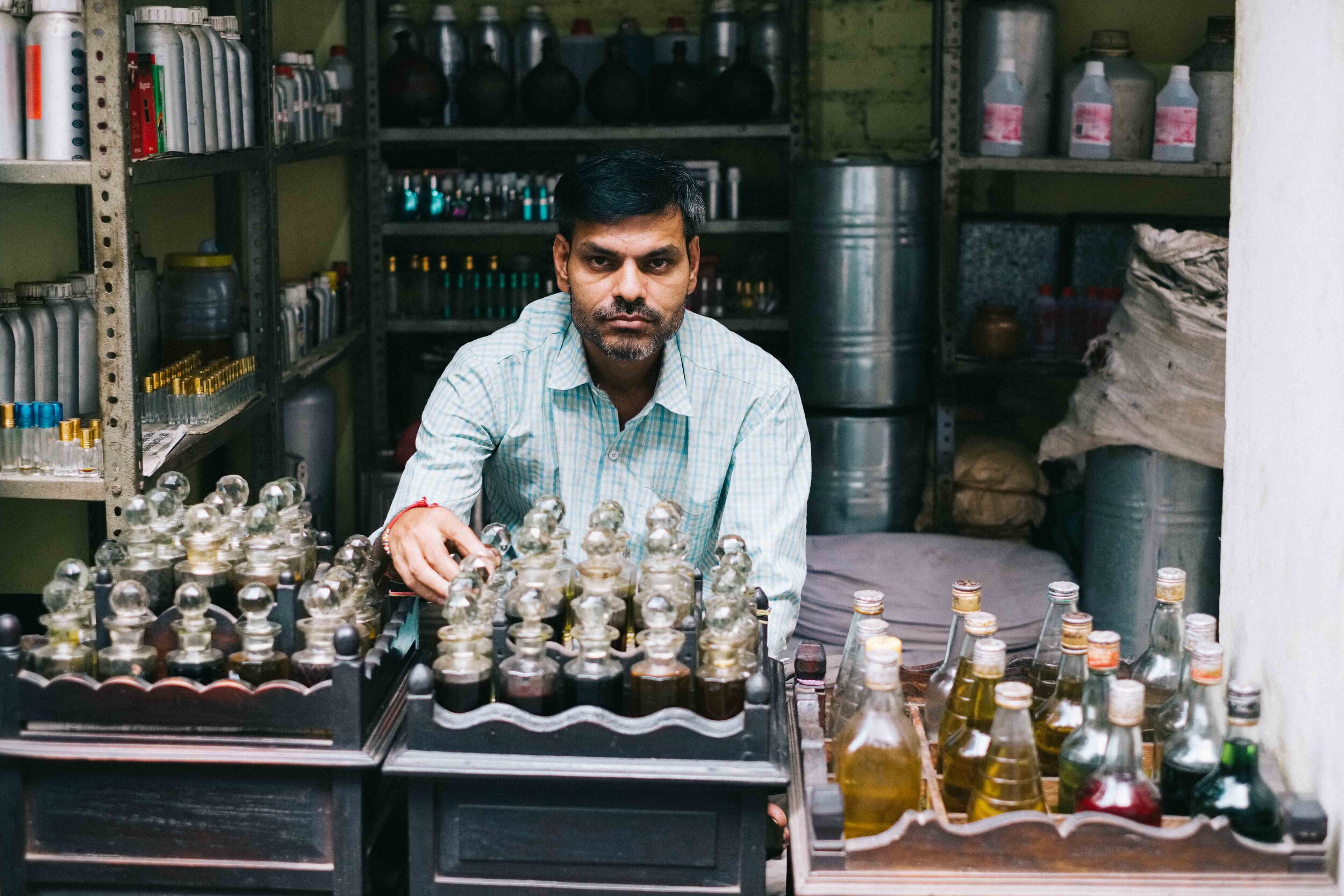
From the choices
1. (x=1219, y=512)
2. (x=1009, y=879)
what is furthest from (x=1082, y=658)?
(x=1219, y=512)

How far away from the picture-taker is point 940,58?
3871 millimetres

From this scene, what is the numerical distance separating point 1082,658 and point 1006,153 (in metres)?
2.49

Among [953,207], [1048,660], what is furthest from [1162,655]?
[953,207]

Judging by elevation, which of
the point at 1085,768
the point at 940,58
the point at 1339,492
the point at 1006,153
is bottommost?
the point at 1085,768

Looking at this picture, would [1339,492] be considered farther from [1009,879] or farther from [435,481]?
[435,481]

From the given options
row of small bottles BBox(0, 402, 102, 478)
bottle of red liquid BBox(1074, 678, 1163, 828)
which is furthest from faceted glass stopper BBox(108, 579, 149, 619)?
row of small bottles BBox(0, 402, 102, 478)

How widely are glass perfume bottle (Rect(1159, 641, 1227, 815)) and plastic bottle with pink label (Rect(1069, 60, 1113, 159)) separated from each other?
256 cm

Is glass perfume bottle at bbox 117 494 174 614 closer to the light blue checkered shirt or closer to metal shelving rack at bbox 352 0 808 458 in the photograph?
the light blue checkered shirt

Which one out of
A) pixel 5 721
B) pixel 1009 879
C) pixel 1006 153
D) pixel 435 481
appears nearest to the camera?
pixel 1009 879

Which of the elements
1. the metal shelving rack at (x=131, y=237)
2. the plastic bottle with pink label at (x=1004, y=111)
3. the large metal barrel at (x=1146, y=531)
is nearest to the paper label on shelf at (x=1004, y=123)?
the plastic bottle with pink label at (x=1004, y=111)

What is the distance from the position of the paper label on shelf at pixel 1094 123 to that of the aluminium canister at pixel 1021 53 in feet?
0.45

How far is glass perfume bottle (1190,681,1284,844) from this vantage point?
1318mm

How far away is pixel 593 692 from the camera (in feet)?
4.50

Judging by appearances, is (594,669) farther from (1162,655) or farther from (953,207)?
(953,207)
